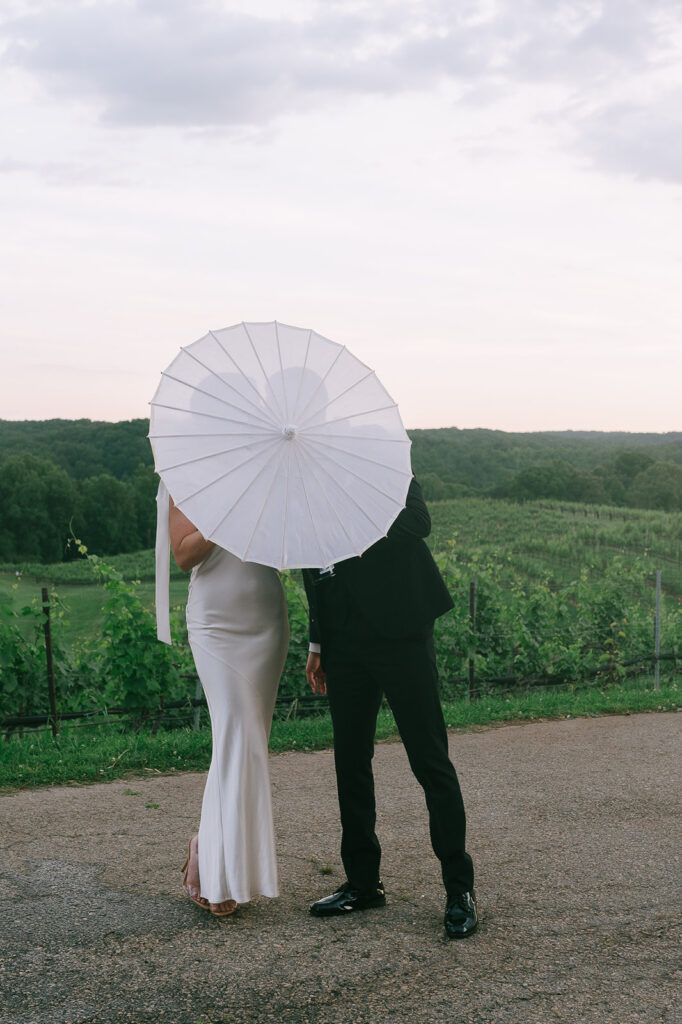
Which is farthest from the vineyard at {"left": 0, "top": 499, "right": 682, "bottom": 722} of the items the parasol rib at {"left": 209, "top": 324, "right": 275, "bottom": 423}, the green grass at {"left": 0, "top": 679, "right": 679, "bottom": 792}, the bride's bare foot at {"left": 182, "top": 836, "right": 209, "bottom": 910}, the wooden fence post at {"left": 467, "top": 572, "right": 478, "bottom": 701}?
the parasol rib at {"left": 209, "top": 324, "right": 275, "bottom": 423}

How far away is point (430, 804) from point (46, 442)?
58344mm

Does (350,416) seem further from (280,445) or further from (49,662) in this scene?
(49,662)

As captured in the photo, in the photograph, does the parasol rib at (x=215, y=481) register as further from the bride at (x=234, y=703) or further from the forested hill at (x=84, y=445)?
the forested hill at (x=84, y=445)

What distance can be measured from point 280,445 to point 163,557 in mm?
781

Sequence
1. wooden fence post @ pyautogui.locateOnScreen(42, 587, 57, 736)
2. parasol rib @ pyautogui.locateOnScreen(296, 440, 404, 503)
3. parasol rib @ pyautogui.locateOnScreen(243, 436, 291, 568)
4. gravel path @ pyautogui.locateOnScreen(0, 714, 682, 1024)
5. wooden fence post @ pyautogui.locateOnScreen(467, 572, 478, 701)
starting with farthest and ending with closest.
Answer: wooden fence post @ pyautogui.locateOnScreen(467, 572, 478, 701)
wooden fence post @ pyautogui.locateOnScreen(42, 587, 57, 736)
parasol rib @ pyautogui.locateOnScreen(296, 440, 404, 503)
parasol rib @ pyautogui.locateOnScreen(243, 436, 291, 568)
gravel path @ pyautogui.locateOnScreen(0, 714, 682, 1024)

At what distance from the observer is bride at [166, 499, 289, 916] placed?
342cm

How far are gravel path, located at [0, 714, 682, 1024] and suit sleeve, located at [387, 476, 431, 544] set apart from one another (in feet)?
4.70

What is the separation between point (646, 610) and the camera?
40.7 ft

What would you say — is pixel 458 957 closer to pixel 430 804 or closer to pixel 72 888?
pixel 430 804

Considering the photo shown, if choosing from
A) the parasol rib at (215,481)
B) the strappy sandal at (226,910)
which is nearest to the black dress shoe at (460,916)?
the strappy sandal at (226,910)

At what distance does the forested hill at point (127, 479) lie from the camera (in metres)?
50.2

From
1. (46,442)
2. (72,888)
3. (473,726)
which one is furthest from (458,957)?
(46,442)

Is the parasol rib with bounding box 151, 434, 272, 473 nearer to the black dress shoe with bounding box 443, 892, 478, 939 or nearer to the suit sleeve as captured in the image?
the suit sleeve

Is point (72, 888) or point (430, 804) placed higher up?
point (430, 804)
